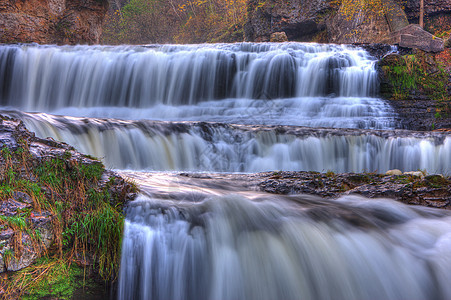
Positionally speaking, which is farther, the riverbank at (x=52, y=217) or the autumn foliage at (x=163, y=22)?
the autumn foliage at (x=163, y=22)

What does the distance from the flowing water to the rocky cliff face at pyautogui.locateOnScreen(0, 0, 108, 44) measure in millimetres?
3464

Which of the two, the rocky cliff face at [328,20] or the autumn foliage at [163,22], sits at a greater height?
the autumn foliage at [163,22]

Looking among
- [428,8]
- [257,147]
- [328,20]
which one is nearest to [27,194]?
[257,147]

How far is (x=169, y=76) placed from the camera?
12.5 meters

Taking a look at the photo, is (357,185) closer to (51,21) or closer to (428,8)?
(51,21)

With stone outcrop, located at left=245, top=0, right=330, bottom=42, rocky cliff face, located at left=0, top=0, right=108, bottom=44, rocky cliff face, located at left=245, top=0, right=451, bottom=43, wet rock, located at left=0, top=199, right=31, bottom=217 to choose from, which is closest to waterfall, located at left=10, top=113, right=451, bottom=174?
wet rock, located at left=0, top=199, right=31, bottom=217

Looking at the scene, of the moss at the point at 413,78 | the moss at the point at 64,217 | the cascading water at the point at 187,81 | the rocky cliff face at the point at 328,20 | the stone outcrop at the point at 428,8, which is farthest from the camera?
the stone outcrop at the point at 428,8

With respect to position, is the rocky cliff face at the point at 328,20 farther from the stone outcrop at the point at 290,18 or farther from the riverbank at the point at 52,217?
the riverbank at the point at 52,217

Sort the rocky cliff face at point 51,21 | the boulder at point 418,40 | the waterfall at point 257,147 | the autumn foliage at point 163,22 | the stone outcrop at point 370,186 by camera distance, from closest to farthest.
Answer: the stone outcrop at point 370,186 < the waterfall at point 257,147 < the boulder at point 418,40 < the rocky cliff face at point 51,21 < the autumn foliage at point 163,22

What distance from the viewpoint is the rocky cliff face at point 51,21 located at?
1527 centimetres

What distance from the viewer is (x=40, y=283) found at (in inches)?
95.3

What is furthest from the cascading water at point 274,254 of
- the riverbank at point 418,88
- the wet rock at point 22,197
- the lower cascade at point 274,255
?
the riverbank at point 418,88

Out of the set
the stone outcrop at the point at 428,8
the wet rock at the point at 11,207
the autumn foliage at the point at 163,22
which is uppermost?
the autumn foliage at the point at 163,22

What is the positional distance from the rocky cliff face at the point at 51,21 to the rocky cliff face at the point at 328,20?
9.26 metres
